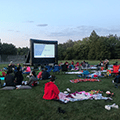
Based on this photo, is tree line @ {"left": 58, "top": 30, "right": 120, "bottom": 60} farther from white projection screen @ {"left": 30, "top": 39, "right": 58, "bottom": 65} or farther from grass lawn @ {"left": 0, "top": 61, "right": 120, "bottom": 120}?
grass lawn @ {"left": 0, "top": 61, "right": 120, "bottom": 120}

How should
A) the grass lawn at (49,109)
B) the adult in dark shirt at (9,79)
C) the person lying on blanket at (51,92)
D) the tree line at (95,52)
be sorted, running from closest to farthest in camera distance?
1. the grass lawn at (49,109)
2. the person lying on blanket at (51,92)
3. the adult in dark shirt at (9,79)
4. the tree line at (95,52)

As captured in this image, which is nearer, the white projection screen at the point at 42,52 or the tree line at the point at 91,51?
the white projection screen at the point at 42,52

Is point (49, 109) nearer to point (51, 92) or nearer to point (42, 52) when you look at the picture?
point (51, 92)

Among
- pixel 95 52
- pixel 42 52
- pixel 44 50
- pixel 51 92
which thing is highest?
pixel 95 52

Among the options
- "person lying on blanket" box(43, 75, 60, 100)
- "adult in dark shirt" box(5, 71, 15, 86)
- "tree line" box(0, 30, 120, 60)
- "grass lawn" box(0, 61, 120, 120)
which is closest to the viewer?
"grass lawn" box(0, 61, 120, 120)

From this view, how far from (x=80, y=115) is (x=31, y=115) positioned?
141 cm

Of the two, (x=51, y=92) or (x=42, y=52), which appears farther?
(x=42, y=52)

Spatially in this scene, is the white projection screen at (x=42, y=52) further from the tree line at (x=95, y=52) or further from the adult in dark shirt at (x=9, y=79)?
the tree line at (x=95, y=52)

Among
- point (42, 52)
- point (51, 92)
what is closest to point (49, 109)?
point (51, 92)

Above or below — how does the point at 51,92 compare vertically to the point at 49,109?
above

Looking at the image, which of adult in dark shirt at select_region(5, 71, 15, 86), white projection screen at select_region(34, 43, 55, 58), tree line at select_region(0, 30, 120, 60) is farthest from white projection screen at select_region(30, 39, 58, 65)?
tree line at select_region(0, 30, 120, 60)

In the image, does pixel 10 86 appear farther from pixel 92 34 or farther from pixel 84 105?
pixel 92 34

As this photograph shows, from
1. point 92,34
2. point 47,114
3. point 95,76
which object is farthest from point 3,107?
point 92,34

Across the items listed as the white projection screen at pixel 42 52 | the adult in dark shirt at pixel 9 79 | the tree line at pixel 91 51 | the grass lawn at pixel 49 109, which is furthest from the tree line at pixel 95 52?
the grass lawn at pixel 49 109
